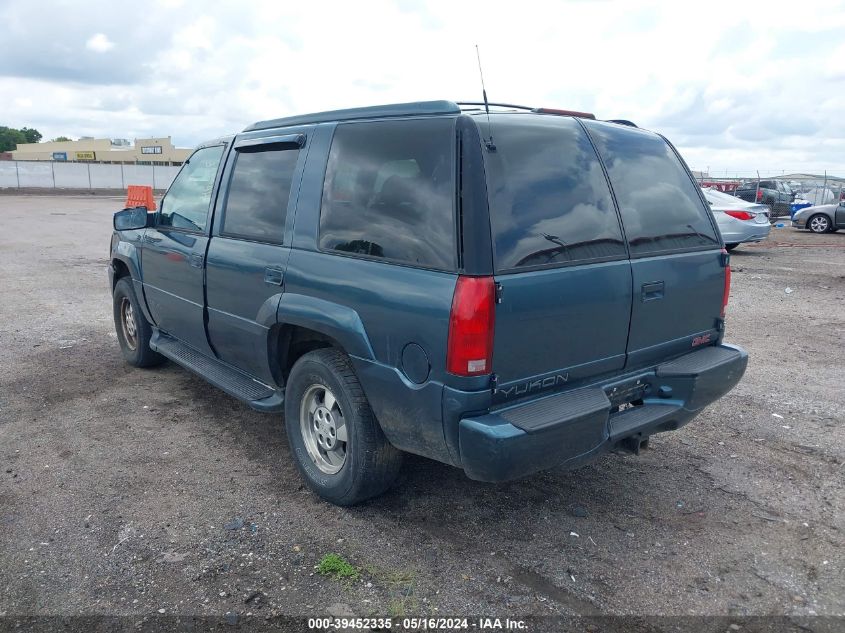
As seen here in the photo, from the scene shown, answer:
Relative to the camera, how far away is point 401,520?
3.71 m

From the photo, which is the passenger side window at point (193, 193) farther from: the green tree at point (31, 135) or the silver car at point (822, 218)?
the green tree at point (31, 135)

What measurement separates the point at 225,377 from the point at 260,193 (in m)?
1.28

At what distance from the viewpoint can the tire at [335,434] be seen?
353 cm

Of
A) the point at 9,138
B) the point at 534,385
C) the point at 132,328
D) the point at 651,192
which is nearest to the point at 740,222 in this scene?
the point at 651,192

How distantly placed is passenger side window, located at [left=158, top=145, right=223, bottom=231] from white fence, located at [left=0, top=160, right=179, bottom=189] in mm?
44485

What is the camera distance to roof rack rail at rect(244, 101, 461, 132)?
129 inches

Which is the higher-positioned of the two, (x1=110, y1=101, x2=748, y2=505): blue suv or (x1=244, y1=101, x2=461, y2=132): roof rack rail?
(x1=244, y1=101, x2=461, y2=132): roof rack rail

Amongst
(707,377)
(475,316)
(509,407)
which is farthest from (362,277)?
(707,377)

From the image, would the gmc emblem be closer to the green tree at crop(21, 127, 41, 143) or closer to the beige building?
the beige building

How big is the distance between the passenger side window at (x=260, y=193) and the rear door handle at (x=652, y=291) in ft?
6.65

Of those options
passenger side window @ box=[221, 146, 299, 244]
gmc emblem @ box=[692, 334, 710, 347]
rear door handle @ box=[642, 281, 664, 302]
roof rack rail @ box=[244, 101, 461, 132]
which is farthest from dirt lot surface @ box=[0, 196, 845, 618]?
roof rack rail @ box=[244, 101, 461, 132]

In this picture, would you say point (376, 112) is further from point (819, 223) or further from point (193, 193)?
point (819, 223)

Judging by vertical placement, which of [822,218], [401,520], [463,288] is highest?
[463,288]

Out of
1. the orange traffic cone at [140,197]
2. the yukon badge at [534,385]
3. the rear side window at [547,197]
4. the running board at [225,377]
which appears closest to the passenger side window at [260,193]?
the running board at [225,377]
